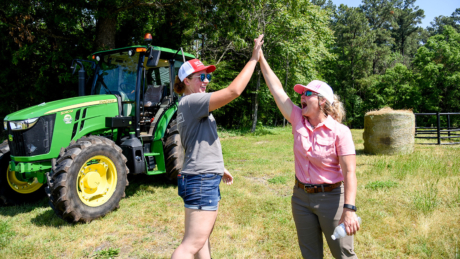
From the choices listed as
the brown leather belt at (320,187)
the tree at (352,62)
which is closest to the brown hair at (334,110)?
the brown leather belt at (320,187)

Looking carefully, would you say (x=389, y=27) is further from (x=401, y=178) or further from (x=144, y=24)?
(x=401, y=178)

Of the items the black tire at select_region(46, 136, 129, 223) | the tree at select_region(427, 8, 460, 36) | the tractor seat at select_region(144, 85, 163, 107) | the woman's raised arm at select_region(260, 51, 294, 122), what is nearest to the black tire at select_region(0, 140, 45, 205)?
the black tire at select_region(46, 136, 129, 223)

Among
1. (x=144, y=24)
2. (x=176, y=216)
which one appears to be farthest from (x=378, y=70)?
(x=176, y=216)

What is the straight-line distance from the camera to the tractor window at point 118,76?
572 centimetres

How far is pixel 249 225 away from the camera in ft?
13.8

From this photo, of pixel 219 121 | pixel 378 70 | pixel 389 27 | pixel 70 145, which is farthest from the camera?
pixel 389 27

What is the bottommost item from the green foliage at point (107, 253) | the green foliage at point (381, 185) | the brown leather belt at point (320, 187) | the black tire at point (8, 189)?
the green foliage at point (107, 253)

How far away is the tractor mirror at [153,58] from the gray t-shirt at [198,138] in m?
2.93

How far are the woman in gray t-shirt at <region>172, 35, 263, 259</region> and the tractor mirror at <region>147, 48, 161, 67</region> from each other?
9.19ft

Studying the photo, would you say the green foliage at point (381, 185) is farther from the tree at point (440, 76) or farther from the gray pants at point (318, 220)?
the tree at point (440, 76)

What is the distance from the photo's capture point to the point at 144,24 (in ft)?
42.0

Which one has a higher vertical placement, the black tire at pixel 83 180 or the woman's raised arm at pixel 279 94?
the woman's raised arm at pixel 279 94

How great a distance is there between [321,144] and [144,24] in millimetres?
12316

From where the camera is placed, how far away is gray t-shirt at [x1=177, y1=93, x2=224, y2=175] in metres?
2.19
